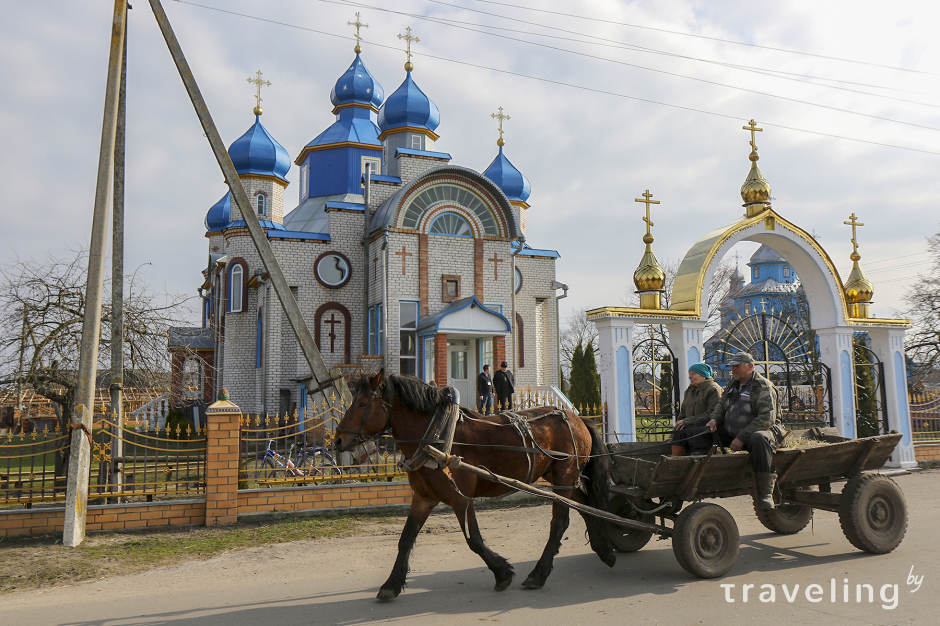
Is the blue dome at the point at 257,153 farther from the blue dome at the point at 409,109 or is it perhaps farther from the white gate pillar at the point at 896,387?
the white gate pillar at the point at 896,387

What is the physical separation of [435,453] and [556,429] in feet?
4.58

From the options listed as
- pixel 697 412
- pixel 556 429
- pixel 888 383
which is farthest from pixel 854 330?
pixel 556 429

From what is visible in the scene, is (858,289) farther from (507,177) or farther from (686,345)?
(507,177)

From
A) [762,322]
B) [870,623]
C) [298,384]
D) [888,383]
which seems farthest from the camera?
[298,384]

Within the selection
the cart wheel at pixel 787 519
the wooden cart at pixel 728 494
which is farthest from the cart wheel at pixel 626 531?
the cart wheel at pixel 787 519

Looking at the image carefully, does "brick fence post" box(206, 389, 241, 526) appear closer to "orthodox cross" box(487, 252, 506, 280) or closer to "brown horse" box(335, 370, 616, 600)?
"brown horse" box(335, 370, 616, 600)

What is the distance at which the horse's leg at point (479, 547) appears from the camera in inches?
200

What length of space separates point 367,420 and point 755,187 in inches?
340

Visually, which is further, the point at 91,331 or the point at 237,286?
the point at 237,286

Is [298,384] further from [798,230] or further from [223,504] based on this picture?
[798,230]

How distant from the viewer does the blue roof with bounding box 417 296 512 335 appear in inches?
681

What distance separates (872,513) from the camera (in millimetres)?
6105

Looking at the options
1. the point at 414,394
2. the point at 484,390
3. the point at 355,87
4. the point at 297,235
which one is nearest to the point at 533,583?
the point at 414,394

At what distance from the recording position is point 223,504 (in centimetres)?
795
